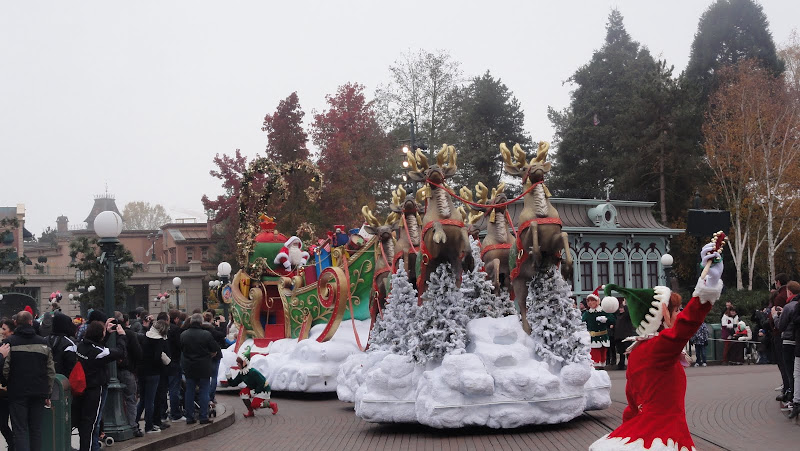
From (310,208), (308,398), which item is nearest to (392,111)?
(310,208)

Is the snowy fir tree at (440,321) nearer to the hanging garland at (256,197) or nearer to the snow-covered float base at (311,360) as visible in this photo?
the snow-covered float base at (311,360)

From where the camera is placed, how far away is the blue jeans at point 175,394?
1379 cm

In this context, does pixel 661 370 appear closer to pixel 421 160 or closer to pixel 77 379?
pixel 77 379

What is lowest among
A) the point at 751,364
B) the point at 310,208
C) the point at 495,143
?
the point at 751,364

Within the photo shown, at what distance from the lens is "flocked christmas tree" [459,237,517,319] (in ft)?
43.9

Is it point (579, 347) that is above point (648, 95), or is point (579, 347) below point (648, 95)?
below

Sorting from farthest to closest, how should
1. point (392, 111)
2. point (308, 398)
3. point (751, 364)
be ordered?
point (392, 111) < point (751, 364) < point (308, 398)

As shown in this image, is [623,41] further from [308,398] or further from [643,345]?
[643,345]

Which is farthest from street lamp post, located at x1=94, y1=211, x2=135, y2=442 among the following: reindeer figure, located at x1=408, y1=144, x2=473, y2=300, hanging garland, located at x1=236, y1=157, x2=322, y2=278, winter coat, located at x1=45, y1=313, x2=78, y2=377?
hanging garland, located at x1=236, y1=157, x2=322, y2=278

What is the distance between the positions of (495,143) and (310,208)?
48.4 ft

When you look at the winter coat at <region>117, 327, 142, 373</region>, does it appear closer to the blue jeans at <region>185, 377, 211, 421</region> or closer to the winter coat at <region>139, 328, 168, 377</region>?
the winter coat at <region>139, 328, 168, 377</region>

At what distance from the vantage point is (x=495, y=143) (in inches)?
1889

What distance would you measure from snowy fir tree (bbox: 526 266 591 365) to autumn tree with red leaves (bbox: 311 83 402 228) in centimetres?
2439

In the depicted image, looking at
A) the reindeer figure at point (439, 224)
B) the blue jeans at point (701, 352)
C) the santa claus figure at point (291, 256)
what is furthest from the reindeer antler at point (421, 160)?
the blue jeans at point (701, 352)
